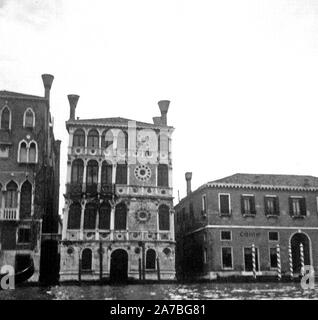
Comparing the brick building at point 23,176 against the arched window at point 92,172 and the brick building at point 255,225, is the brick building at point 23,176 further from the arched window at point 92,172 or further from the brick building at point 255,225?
the brick building at point 255,225

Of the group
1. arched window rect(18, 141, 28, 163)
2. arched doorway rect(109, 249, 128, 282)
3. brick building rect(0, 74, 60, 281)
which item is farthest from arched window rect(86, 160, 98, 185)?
arched doorway rect(109, 249, 128, 282)

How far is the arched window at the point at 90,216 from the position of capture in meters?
25.6

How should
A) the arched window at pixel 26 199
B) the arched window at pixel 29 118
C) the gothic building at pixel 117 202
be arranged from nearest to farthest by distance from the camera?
the arched window at pixel 26 199
the arched window at pixel 29 118
the gothic building at pixel 117 202

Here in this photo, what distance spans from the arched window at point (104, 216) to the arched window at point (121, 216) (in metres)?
0.45

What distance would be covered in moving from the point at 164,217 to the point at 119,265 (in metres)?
3.65

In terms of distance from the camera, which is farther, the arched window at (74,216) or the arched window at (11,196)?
the arched window at (74,216)

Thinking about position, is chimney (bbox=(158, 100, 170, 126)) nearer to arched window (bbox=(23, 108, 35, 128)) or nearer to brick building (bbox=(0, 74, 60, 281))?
brick building (bbox=(0, 74, 60, 281))

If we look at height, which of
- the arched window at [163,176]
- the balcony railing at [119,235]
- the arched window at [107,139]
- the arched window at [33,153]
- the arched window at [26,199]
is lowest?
the balcony railing at [119,235]

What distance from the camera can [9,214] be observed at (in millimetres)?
22844

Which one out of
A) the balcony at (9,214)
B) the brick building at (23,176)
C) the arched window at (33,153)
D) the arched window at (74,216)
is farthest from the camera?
the arched window at (74,216)

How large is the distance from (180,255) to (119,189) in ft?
27.9

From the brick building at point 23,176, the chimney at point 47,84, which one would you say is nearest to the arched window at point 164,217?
the brick building at point 23,176
